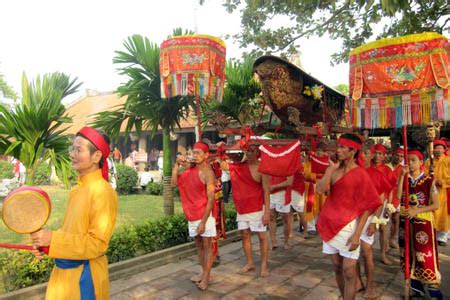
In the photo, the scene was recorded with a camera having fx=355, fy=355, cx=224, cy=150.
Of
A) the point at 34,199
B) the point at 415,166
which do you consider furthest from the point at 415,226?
the point at 34,199

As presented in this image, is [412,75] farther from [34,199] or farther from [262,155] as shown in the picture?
[34,199]

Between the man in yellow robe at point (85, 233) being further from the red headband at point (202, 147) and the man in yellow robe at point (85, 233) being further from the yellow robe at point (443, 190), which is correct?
the yellow robe at point (443, 190)

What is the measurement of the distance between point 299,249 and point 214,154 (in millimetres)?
2813

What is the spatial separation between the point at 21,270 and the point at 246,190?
9.59 ft

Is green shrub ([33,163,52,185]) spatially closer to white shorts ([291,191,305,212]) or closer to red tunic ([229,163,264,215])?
white shorts ([291,191,305,212])

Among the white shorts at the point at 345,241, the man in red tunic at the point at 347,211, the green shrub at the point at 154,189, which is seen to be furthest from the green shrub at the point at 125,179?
the white shorts at the point at 345,241

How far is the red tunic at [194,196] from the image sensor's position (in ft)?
14.8

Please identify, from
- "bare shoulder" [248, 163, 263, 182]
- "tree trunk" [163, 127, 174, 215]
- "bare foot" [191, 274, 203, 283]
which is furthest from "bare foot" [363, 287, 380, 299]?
"tree trunk" [163, 127, 174, 215]

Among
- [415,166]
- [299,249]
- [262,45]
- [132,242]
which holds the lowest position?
[299,249]

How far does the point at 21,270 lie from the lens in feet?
13.2

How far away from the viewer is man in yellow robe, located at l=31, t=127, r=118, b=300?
2.06m

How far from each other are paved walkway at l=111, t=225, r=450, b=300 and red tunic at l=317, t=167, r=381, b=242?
47.7 inches

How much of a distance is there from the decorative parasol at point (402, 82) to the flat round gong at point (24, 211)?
3.71 metres

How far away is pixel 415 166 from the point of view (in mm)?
4336
